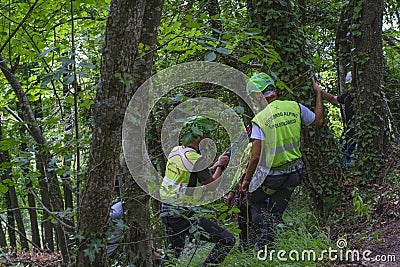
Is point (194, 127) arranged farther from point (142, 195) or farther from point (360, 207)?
point (360, 207)

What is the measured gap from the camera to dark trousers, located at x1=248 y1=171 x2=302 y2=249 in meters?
5.21

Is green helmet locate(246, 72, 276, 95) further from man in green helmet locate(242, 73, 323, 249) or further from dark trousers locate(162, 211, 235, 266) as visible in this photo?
dark trousers locate(162, 211, 235, 266)

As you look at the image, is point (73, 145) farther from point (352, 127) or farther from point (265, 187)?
point (352, 127)

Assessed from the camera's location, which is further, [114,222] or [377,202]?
[377,202]

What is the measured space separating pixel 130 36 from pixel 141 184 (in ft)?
4.50

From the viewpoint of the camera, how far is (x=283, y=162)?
5.24 metres

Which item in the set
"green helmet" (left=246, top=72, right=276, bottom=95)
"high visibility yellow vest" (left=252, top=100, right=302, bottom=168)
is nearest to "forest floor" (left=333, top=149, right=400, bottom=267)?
"high visibility yellow vest" (left=252, top=100, right=302, bottom=168)

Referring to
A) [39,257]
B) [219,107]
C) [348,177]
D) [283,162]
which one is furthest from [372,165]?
[39,257]

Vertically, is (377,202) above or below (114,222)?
below

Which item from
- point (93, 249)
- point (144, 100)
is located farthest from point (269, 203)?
point (93, 249)

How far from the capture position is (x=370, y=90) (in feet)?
21.3

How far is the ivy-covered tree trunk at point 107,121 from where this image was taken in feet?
9.48

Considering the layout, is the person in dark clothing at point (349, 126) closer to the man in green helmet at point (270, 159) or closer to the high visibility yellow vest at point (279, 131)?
the man in green helmet at point (270, 159)

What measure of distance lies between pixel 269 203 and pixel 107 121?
10.1 ft
